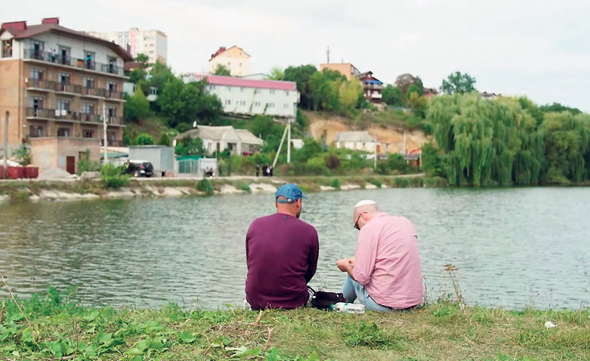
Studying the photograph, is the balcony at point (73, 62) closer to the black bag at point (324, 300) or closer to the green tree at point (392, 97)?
the black bag at point (324, 300)

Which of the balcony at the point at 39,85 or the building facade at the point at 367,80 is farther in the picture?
the building facade at the point at 367,80

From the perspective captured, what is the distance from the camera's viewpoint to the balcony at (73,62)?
2223 inches

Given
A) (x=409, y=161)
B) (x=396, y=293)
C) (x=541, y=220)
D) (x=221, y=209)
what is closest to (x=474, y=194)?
(x=541, y=220)

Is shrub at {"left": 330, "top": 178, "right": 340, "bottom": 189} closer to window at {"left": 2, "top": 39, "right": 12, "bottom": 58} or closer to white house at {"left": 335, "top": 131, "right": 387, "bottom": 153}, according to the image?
window at {"left": 2, "top": 39, "right": 12, "bottom": 58}

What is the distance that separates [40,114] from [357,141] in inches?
1867

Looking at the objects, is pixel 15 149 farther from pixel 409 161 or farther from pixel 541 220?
pixel 409 161

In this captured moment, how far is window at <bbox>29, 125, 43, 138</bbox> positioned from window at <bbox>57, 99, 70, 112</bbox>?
273 centimetres

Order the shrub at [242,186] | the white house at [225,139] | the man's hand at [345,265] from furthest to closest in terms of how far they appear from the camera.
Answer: the white house at [225,139]
the shrub at [242,186]
the man's hand at [345,265]

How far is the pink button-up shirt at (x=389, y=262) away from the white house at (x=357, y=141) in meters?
86.3

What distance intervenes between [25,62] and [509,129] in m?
39.8

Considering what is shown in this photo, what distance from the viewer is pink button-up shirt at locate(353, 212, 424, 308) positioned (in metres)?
6.72

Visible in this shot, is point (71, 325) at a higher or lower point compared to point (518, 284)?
higher

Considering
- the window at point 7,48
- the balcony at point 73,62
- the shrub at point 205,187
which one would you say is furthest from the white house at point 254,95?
the shrub at point 205,187

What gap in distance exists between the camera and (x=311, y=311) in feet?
21.7
